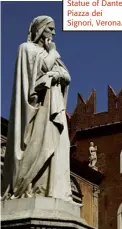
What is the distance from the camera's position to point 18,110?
248 inches

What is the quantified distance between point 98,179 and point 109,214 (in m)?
1.96

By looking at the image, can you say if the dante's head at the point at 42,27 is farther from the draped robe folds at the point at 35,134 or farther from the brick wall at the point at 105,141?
the brick wall at the point at 105,141

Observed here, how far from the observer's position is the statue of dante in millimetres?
6043

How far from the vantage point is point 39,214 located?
562 centimetres

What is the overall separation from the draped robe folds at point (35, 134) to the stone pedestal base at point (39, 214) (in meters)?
0.17

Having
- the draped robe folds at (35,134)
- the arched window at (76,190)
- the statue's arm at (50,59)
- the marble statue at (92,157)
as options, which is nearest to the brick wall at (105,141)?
the marble statue at (92,157)

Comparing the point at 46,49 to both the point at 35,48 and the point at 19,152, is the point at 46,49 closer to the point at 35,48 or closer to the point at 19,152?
the point at 35,48

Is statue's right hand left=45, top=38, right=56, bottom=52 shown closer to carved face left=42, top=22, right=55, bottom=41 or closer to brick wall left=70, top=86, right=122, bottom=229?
carved face left=42, top=22, right=55, bottom=41

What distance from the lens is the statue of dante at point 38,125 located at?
604cm

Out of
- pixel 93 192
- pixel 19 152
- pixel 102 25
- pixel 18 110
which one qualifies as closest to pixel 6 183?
pixel 19 152

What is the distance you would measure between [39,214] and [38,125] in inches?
38.1

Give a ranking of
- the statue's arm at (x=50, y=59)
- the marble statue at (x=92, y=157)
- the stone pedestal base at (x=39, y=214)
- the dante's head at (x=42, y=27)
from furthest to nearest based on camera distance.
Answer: the marble statue at (x=92, y=157) → the dante's head at (x=42, y=27) → the statue's arm at (x=50, y=59) → the stone pedestal base at (x=39, y=214)

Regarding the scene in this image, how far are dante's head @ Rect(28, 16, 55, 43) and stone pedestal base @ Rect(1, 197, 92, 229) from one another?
70.0 inches

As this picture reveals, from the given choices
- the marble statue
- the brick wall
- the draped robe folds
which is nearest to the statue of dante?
the draped robe folds
